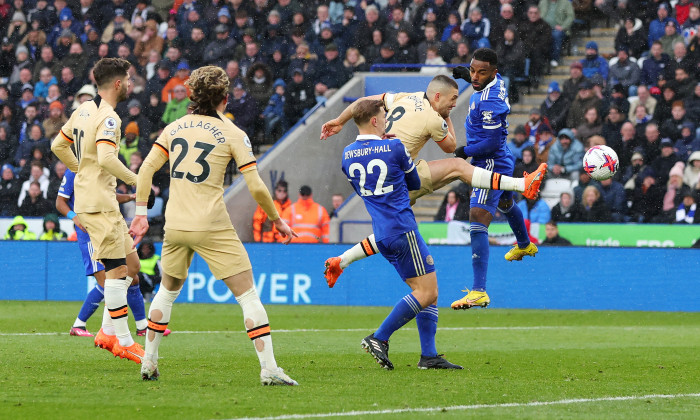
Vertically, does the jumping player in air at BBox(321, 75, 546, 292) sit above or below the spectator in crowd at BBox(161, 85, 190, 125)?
below

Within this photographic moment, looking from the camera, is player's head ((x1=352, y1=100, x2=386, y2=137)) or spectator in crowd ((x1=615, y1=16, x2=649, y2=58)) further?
spectator in crowd ((x1=615, y1=16, x2=649, y2=58))

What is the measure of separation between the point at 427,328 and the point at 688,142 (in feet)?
37.2

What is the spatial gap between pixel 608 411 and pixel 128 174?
4.32 m

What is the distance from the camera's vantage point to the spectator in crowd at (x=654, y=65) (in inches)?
814

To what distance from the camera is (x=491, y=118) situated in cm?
1076

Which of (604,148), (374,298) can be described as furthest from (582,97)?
(604,148)

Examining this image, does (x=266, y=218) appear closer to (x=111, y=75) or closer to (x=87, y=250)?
(x=87, y=250)

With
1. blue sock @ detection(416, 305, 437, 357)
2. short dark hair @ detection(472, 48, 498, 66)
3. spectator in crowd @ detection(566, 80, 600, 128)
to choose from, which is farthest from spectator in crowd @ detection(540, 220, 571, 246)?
blue sock @ detection(416, 305, 437, 357)

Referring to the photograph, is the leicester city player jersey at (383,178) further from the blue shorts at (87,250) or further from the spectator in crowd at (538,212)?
the spectator in crowd at (538,212)

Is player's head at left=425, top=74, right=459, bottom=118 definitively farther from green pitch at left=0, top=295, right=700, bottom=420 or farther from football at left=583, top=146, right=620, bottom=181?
green pitch at left=0, top=295, right=700, bottom=420

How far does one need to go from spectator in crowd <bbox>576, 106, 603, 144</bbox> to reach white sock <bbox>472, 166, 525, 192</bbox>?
10.7m

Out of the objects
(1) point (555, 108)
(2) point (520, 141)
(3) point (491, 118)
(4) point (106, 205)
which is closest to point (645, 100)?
(1) point (555, 108)

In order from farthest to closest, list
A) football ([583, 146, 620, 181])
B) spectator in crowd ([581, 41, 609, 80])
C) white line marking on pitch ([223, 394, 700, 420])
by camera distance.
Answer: spectator in crowd ([581, 41, 609, 80]) < football ([583, 146, 620, 181]) < white line marking on pitch ([223, 394, 700, 420])

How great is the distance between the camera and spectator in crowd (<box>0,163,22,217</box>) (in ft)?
77.4
